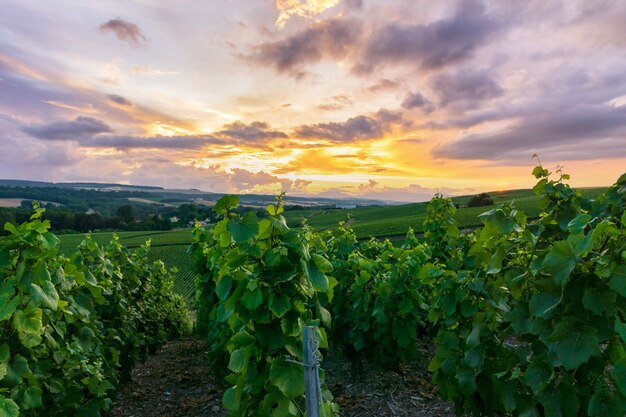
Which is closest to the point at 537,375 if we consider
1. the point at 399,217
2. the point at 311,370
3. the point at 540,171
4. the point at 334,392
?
the point at 311,370

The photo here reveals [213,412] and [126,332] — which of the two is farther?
[126,332]

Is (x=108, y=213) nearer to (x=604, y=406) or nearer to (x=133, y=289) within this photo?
(x=133, y=289)

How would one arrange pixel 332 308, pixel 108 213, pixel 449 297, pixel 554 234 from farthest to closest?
pixel 108 213, pixel 332 308, pixel 449 297, pixel 554 234

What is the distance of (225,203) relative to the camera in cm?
321

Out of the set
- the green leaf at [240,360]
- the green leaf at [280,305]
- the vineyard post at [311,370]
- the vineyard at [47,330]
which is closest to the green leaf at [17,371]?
the vineyard at [47,330]

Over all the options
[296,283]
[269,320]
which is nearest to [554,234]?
[296,283]

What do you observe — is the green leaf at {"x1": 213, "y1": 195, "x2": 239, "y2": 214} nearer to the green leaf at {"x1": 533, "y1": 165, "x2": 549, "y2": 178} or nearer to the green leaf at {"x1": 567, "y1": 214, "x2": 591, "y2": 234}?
the green leaf at {"x1": 567, "y1": 214, "x2": 591, "y2": 234}

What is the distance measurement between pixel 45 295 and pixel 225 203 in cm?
211

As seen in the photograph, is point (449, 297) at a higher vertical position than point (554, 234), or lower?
lower

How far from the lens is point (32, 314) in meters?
3.77

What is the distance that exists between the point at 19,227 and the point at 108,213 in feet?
362

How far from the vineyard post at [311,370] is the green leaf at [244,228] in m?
0.77

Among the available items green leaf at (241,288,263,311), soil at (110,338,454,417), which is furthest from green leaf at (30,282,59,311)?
soil at (110,338,454,417)

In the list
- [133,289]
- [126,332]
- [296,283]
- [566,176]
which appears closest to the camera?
[296,283]
